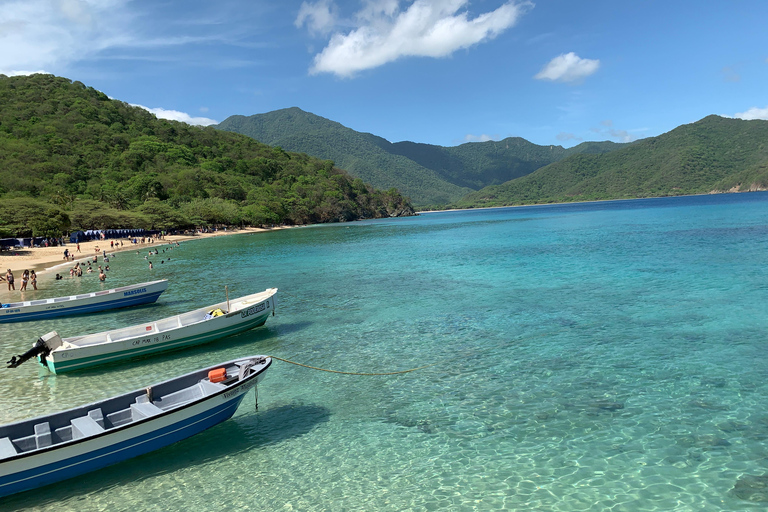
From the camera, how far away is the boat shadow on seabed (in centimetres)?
800

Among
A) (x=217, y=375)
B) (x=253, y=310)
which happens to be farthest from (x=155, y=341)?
(x=217, y=375)

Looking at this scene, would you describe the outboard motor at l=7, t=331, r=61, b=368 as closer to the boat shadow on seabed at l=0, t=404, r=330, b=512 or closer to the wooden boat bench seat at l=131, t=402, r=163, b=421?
the wooden boat bench seat at l=131, t=402, r=163, b=421

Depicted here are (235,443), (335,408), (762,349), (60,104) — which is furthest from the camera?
(60,104)

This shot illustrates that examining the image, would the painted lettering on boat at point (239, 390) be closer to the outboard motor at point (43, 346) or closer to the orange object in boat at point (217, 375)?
the orange object in boat at point (217, 375)

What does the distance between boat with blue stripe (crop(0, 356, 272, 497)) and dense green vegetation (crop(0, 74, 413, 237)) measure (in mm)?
67083

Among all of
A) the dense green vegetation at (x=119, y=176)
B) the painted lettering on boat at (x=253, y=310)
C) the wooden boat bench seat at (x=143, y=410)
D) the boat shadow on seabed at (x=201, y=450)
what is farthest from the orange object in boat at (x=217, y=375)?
the dense green vegetation at (x=119, y=176)

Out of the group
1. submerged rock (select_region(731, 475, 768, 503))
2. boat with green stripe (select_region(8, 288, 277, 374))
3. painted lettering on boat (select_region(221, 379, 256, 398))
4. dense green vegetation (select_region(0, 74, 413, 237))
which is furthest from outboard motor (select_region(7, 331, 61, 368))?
dense green vegetation (select_region(0, 74, 413, 237))

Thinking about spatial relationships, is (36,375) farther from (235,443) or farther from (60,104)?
(60,104)

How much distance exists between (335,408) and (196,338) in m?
7.57

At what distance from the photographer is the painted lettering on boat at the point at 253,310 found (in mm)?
17114

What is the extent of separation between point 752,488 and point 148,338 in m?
16.5

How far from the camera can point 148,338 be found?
49.8 ft

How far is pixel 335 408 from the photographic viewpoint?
36.9ft

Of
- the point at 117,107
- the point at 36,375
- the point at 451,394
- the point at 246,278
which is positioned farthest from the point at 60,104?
the point at 451,394
